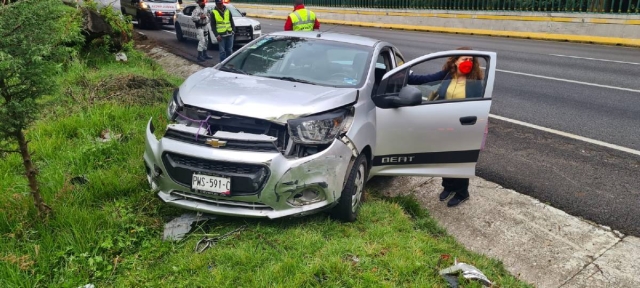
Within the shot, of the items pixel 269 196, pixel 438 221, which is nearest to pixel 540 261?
pixel 438 221

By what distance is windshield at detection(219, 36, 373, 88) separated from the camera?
4578 millimetres

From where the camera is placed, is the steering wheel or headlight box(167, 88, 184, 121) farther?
the steering wheel

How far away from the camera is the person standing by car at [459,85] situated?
14.9 feet

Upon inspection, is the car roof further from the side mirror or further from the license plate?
the license plate

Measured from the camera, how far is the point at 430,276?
3.28 metres

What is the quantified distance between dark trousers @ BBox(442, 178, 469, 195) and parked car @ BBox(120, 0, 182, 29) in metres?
17.6

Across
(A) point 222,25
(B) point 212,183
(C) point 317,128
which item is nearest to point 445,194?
(C) point 317,128

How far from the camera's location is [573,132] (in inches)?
265

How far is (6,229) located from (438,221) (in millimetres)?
3522

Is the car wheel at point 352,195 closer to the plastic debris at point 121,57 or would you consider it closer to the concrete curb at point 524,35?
the plastic debris at point 121,57

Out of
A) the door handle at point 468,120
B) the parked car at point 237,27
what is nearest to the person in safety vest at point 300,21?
the parked car at point 237,27

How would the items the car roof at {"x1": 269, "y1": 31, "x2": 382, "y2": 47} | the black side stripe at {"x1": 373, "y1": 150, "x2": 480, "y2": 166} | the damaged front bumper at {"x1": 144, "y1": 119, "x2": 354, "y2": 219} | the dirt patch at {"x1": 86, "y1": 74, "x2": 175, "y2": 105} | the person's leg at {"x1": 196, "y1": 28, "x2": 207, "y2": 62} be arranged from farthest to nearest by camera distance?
the person's leg at {"x1": 196, "y1": 28, "x2": 207, "y2": 62} < the dirt patch at {"x1": 86, "y1": 74, "x2": 175, "y2": 105} < the car roof at {"x1": 269, "y1": 31, "x2": 382, "y2": 47} < the black side stripe at {"x1": 373, "y1": 150, "x2": 480, "y2": 166} < the damaged front bumper at {"x1": 144, "y1": 119, "x2": 354, "y2": 219}

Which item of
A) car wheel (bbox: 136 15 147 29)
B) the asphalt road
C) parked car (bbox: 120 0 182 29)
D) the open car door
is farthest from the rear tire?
the open car door

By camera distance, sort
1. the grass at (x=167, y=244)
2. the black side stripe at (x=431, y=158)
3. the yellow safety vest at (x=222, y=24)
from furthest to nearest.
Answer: the yellow safety vest at (x=222, y=24)
the black side stripe at (x=431, y=158)
the grass at (x=167, y=244)
